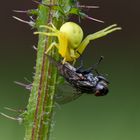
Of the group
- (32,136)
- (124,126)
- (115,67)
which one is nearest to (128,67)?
(115,67)

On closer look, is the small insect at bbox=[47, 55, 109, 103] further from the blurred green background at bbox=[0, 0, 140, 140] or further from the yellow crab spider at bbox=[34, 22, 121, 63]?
the blurred green background at bbox=[0, 0, 140, 140]

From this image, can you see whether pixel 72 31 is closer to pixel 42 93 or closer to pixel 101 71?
pixel 42 93

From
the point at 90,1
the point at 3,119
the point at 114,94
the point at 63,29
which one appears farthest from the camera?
the point at 90,1

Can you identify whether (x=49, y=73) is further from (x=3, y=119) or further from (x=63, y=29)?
(x=3, y=119)

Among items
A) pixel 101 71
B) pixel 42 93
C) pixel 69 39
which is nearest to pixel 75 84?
pixel 42 93

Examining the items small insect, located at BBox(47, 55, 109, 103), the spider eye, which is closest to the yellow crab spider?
the spider eye
